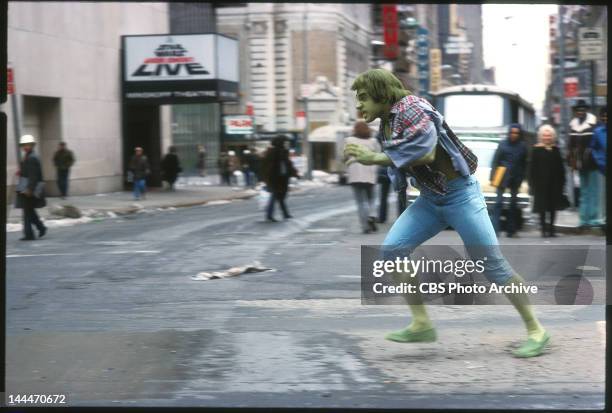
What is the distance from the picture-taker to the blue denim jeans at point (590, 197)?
599 inches

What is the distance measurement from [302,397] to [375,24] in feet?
264

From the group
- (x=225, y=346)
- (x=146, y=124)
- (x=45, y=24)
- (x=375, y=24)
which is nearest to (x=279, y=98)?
(x=375, y=24)

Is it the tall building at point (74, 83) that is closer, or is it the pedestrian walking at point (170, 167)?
the tall building at point (74, 83)

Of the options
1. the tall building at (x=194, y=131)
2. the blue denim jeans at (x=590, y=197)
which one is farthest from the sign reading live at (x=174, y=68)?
the blue denim jeans at (x=590, y=197)

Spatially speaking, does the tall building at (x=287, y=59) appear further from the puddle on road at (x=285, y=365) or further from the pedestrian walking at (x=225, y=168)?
the puddle on road at (x=285, y=365)

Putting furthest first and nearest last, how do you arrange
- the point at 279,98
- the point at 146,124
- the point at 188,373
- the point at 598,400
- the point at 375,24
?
1. the point at 375,24
2. the point at 279,98
3. the point at 146,124
4. the point at 188,373
5. the point at 598,400

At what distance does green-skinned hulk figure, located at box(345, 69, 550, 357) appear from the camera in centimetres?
561

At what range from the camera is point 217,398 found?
16.7 feet

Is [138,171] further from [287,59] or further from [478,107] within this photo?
[287,59]

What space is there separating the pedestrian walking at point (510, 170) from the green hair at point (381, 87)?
10189 mm

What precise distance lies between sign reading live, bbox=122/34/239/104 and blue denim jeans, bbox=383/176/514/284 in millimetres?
26199

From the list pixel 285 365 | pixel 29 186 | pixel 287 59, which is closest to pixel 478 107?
pixel 29 186

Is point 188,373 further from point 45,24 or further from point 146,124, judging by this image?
point 146,124

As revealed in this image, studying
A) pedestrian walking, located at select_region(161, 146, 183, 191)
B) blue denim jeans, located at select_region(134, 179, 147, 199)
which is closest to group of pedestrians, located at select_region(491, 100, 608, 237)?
blue denim jeans, located at select_region(134, 179, 147, 199)
